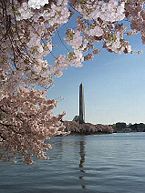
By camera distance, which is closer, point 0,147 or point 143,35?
point 143,35

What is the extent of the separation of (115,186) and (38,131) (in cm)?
849

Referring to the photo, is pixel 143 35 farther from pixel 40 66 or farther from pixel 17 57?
pixel 17 57

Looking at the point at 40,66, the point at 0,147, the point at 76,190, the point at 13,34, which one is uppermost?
the point at 13,34

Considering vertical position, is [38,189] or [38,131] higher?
[38,131]

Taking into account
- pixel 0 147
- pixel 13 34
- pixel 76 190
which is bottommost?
pixel 76 190

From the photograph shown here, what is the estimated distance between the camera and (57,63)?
749 centimetres

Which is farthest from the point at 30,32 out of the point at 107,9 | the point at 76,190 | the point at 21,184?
the point at 21,184

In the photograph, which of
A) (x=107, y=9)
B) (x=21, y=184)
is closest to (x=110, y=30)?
(x=107, y=9)

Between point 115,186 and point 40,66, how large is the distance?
18.3m

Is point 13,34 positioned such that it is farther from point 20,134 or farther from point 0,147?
point 0,147

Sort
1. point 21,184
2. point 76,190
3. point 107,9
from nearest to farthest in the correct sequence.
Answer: point 107,9 < point 76,190 < point 21,184

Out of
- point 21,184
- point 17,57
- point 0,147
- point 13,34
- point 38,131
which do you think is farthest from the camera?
point 21,184

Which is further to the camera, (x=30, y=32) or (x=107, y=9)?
(x=30, y=32)

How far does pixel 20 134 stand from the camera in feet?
57.8
